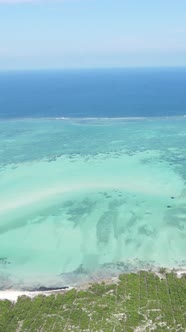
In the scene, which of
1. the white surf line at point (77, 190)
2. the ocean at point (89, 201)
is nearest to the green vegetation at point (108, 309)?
the ocean at point (89, 201)

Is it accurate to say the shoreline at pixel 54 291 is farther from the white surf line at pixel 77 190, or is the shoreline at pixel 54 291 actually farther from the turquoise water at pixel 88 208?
the white surf line at pixel 77 190

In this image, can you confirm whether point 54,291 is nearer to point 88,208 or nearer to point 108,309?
point 108,309

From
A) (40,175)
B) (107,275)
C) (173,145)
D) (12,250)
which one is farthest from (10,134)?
(107,275)

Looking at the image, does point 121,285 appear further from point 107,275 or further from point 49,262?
point 49,262

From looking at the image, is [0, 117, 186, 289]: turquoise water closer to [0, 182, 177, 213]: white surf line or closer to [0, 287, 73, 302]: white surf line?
[0, 182, 177, 213]: white surf line

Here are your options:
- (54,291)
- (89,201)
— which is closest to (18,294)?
(54,291)

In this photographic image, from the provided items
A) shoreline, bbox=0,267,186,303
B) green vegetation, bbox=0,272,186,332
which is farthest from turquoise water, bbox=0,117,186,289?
green vegetation, bbox=0,272,186,332

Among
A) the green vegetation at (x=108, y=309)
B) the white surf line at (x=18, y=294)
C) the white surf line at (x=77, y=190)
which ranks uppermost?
the white surf line at (x=77, y=190)

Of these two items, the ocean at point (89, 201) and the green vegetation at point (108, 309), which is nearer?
the green vegetation at point (108, 309)
